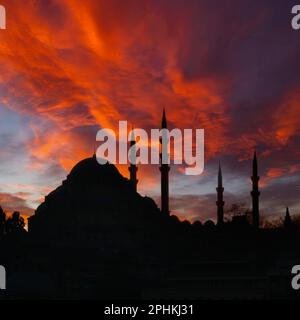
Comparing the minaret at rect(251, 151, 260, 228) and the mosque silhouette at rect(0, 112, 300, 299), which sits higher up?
the minaret at rect(251, 151, 260, 228)

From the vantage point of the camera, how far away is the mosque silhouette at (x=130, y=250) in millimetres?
39406

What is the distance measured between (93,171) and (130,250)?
6778 mm

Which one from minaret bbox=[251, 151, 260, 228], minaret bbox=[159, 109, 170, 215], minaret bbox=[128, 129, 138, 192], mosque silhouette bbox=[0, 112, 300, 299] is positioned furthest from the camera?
Answer: minaret bbox=[128, 129, 138, 192]

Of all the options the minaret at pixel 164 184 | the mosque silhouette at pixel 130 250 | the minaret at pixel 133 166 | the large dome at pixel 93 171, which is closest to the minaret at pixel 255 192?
the mosque silhouette at pixel 130 250

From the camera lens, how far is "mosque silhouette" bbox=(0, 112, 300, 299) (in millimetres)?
39406

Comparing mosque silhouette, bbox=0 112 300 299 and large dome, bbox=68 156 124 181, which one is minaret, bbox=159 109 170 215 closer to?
mosque silhouette, bbox=0 112 300 299

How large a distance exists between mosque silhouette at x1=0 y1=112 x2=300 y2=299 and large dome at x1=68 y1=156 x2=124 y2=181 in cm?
8

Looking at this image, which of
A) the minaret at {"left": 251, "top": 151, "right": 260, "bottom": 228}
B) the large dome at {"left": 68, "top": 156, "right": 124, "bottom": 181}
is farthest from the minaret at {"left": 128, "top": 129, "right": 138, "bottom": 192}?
the minaret at {"left": 251, "top": 151, "right": 260, "bottom": 228}

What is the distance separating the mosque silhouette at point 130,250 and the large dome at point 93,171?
0.08 meters

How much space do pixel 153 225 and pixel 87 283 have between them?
937 centimetres

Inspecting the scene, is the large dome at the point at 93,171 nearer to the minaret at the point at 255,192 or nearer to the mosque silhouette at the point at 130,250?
the mosque silhouette at the point at 130,250
